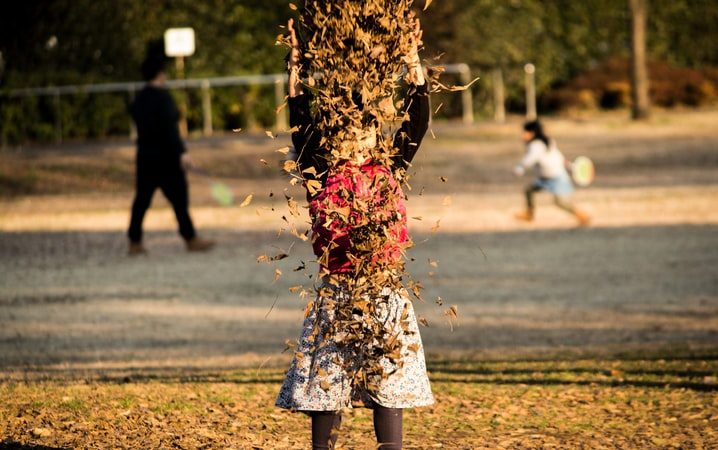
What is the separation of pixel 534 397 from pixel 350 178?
9.40 feet

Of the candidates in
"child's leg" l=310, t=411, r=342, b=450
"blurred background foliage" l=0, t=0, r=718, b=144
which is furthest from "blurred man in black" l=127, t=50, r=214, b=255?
"blurred background foliage" l=0, t=0, r=718, b=144

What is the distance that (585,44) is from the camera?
3272 cm

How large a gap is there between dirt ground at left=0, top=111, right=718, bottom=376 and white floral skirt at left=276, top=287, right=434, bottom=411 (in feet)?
1.25

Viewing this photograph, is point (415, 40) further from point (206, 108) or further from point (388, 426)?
point (206, 108)

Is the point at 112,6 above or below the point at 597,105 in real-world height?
above

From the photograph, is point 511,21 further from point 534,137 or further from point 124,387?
point 124,387

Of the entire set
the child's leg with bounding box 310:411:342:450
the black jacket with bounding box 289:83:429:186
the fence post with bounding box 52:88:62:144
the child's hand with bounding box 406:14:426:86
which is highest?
the child's hand with bounding box 406:14:426:86

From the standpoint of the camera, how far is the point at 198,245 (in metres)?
13.9

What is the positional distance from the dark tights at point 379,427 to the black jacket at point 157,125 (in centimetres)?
858

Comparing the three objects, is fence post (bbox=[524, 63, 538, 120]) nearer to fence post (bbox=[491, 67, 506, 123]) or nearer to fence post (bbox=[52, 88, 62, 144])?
fence post (bbox=[491, 67, 506, 123])

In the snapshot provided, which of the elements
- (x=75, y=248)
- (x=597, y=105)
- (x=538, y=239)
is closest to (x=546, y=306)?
(x=538, y=239)

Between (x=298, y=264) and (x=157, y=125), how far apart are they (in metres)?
2.04

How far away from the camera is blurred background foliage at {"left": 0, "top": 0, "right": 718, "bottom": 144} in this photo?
2567 cm

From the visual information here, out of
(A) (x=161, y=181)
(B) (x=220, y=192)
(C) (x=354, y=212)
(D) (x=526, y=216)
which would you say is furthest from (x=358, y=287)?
(B) (x=220, y=192)
